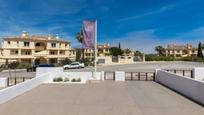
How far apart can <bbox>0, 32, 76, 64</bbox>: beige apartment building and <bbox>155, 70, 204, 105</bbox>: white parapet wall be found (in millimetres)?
52639

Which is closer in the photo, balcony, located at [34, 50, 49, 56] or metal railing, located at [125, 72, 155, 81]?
metal railing, located at [125, 72, 155, 81]

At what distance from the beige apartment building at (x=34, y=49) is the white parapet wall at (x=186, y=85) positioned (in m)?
52.6

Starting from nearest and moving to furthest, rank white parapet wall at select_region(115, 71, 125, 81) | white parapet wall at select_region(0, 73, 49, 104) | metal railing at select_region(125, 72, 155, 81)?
white parapet wall at select_region(0, 73, 49, 104)
white parapet wall at select_region(115, 71, 125, 81)
metal railing at select_region(125, 72, 155, 81)

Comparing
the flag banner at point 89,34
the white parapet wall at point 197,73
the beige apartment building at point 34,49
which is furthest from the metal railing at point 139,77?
the beige apartment building at point 34,49

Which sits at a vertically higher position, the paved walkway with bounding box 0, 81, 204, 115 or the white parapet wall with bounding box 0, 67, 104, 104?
the white parapet wall with bounding box 0, 67, 104, 104

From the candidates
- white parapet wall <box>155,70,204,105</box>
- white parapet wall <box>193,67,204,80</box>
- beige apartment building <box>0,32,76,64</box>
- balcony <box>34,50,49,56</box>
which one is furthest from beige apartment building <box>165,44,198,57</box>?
white parapet wall <box>155,70,204,105</box>

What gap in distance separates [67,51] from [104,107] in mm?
69235

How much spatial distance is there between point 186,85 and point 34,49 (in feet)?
205

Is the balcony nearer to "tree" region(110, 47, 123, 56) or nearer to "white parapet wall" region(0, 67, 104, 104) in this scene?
Answer: "tree" region(110, 47, 123, 56)

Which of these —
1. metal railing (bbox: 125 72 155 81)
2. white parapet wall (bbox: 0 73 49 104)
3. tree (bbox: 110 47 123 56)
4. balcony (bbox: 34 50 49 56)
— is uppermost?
tree (bbox: 110 47 123 56)

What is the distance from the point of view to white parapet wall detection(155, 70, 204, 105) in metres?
12.3

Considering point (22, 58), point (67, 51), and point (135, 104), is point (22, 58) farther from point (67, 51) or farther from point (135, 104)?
A: point (135, 104)

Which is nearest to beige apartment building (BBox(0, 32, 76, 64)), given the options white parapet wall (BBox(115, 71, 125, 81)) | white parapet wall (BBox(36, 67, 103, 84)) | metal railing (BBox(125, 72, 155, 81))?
white parapet wall (BBox(36, 67, 103, 84))

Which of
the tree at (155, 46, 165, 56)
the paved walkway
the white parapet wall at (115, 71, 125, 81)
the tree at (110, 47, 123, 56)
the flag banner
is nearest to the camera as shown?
the paved walkway
